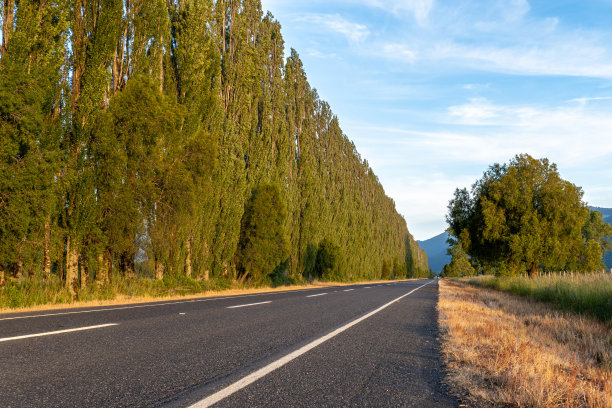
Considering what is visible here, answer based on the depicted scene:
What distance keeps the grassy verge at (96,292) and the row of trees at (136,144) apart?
0.46 metres

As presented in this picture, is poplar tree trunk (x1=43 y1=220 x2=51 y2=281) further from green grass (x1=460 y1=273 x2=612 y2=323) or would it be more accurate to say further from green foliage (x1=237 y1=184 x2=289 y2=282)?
green grass (x1=460 y1=273 x2=612 y2=323)

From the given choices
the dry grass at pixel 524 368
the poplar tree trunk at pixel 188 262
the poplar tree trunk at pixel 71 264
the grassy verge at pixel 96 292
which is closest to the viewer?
the dry grass at pixel 524 368

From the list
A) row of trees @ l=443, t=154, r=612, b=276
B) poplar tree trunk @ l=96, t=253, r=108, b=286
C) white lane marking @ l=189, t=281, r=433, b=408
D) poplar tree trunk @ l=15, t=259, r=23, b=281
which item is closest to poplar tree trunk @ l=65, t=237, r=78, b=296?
poplar tree trunk @ l=96, t=253, r=108, b=286

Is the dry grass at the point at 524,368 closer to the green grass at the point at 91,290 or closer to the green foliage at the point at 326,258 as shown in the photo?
the green grass at the point at 91,290

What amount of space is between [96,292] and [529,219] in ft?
79.6

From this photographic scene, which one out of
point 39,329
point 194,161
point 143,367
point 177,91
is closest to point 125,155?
point 194,161

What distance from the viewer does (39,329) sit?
19.1 ft

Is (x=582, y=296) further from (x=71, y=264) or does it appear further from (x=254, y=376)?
(x=71, y=264)

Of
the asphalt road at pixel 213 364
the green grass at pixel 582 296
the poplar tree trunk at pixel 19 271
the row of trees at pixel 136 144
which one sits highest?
the row of trees at pixel 136 144

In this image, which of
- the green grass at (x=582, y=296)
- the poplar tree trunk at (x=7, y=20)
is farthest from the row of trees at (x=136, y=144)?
the green grass at (x=582, y=296)

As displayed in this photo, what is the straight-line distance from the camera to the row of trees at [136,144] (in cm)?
1079

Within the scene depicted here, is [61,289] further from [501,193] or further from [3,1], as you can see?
[501,193]

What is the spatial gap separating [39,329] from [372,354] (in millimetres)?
4859

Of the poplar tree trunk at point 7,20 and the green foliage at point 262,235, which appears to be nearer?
the poplar tree trunk at point 7,20
